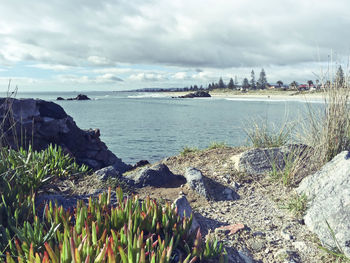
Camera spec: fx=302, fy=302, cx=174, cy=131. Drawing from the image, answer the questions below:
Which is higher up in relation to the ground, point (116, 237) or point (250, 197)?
point (116, 237)

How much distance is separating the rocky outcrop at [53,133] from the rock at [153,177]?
102 inches

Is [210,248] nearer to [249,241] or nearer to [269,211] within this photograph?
[249,241]

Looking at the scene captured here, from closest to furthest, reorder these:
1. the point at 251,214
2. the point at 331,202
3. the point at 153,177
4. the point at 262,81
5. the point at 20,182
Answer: the point at 331,202
the point at 20,182
the point at 251,214
the point at 153,177
the point at 262,81

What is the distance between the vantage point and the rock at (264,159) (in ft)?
18.6

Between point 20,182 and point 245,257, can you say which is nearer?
point 245,257

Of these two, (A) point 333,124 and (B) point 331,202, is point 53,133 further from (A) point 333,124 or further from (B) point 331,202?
(B) point 331,202

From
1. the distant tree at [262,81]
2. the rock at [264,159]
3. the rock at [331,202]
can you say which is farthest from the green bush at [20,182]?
the distant tree at [262,81]

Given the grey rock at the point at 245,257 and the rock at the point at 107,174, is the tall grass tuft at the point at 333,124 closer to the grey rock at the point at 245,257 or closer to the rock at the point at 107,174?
the grey rock at the point at 245,257

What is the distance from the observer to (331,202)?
153 inches

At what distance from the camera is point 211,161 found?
22.0 feet

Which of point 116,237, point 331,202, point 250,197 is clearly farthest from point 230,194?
point 116,237

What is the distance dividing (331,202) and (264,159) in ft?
6.61

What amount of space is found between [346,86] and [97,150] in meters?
7.13

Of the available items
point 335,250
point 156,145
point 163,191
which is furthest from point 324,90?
point 156,145
